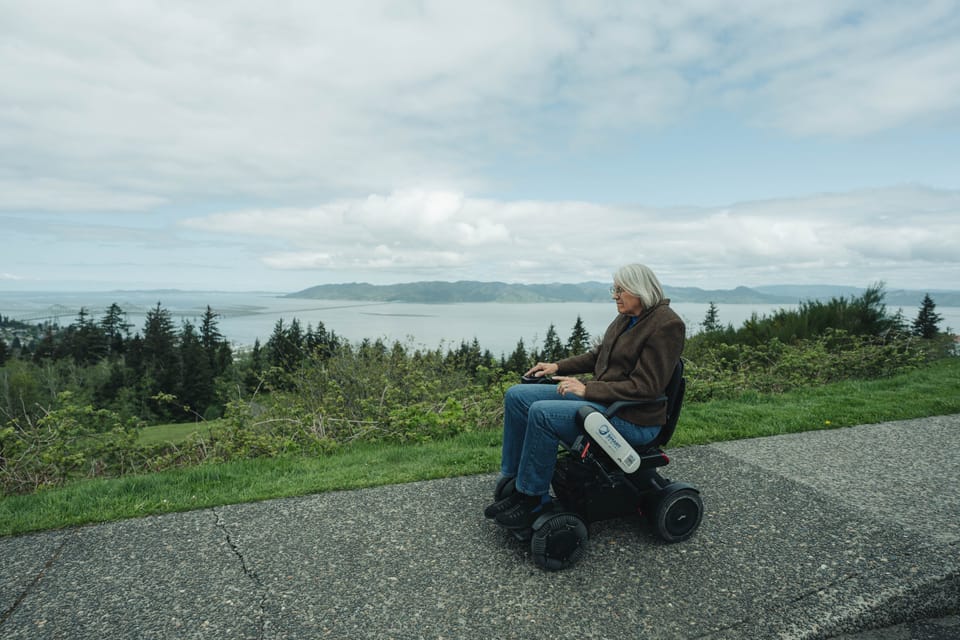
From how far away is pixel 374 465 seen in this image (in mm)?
4590

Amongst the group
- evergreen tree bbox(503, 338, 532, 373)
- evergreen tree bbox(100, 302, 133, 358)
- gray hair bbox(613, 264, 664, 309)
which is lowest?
evergreen tree bbox(100, 302, 133, 358)

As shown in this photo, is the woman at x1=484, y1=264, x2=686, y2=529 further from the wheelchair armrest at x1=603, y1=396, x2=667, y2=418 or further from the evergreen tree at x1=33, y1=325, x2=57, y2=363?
the evergreen tree at x1=33, y1=325, x2=57, y2=363

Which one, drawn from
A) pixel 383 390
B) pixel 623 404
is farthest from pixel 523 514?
pixel 383 390

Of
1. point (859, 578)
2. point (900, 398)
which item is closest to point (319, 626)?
point (859, 578)

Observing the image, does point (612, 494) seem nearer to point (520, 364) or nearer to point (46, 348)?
point (520, 364)

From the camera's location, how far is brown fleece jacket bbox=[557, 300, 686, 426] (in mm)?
2926

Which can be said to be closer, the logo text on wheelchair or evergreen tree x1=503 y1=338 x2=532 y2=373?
the logo text on wheelchair

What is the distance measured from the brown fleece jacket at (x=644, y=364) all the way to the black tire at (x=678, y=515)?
43 centimetres

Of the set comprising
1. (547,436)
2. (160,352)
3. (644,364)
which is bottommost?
(160,352)

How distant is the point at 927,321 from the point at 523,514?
1537cm

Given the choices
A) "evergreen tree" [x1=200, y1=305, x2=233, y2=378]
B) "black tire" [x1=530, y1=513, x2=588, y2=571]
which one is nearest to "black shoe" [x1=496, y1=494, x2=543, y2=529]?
"black tire" [x1=530, y1=513, x2=588, y2=571]

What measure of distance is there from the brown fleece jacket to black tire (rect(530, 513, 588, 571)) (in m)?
0.66

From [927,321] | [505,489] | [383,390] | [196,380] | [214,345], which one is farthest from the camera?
[214,345]

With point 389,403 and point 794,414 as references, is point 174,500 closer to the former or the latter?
point 389,403
